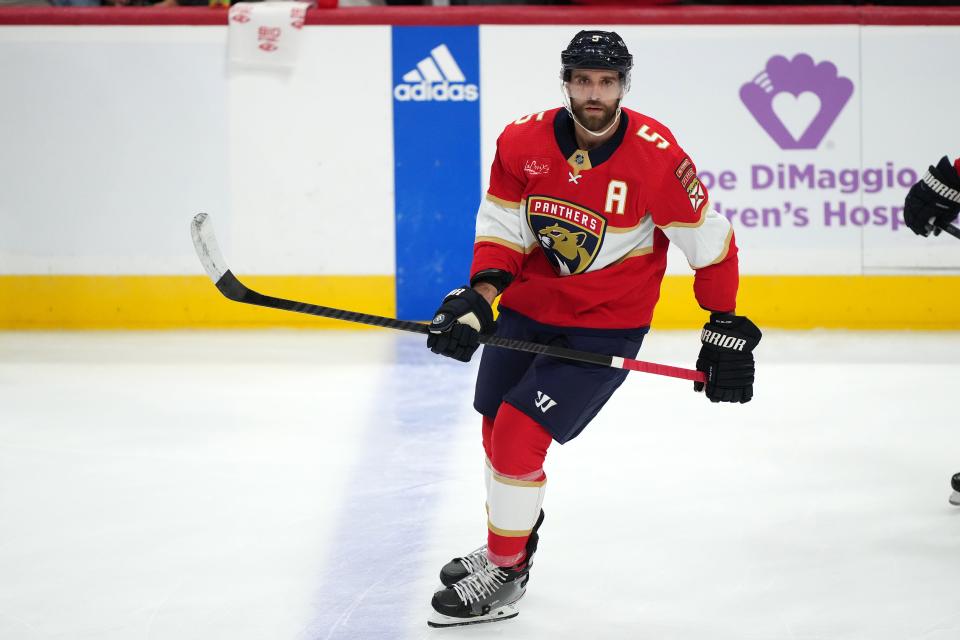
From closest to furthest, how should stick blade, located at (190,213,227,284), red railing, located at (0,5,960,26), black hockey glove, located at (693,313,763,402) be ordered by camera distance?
stick blade, located at (190,213,227,284) < black hockey glove, located at (693,313,763,402) < red railing, located at (0,5,960,26)

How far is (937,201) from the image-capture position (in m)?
3.22

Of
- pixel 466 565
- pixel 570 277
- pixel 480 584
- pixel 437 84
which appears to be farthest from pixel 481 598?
pixel 437 84

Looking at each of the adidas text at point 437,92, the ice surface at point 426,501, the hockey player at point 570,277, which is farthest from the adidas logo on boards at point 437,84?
the hockey player at point 570,277

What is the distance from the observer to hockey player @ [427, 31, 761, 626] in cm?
243

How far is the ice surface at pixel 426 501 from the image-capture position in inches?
100

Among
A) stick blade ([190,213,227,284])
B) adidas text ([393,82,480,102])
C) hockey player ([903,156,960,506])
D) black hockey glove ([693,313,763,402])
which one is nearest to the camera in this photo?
stick blade ([190,213,227,284])

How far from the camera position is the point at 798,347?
16.4 feet

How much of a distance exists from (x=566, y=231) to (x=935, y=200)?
1255 mm

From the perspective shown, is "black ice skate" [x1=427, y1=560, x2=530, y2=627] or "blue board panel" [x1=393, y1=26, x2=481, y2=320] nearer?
"black ice skate" [x1=427, y1=560, x2=530, y2=627]

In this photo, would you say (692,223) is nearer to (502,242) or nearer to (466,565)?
(502,242)

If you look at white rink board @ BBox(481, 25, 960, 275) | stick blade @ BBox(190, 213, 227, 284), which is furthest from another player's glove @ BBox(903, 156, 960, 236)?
white rink board @ BBox(481, 25, 960, 275)


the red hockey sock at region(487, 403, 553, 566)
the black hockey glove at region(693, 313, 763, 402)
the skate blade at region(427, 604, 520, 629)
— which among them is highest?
the black hockey glove at region(693, 313, 763, 402)

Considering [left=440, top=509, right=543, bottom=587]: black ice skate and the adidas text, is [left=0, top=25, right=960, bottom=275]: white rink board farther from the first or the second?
[left=440, top=509, right=543, bottom=587]: black ice skate

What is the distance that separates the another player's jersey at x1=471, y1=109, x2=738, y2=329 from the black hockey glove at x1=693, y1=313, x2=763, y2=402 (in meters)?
0.05
